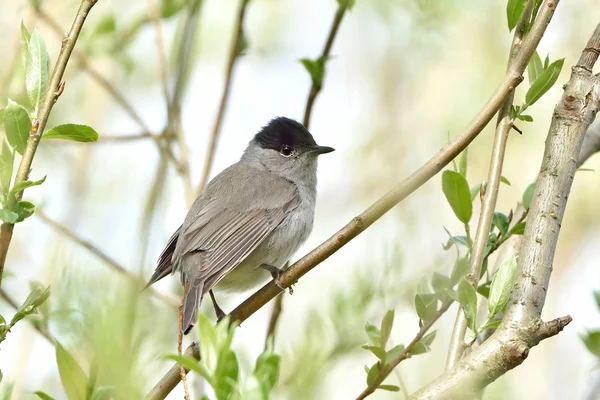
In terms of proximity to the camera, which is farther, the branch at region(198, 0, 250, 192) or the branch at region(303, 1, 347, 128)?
the branch at region(198, 0, 250, 192)

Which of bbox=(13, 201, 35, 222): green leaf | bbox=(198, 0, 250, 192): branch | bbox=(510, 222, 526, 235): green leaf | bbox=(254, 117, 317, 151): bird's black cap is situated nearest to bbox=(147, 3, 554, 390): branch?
bbox=(510, 222, 526, 235): green leaf

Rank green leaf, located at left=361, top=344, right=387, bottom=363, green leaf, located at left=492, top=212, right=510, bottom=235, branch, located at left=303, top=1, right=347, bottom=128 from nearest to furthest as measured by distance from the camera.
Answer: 1. green leaf, located at left=361, top=344, right=387, bottom=363
2. green leaf, located at left=492, top=212, right=510, bottom=235
3. branch, located at left=303, top=1, right=347, bottom=128

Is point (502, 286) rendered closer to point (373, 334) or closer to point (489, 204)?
point (489, 204)

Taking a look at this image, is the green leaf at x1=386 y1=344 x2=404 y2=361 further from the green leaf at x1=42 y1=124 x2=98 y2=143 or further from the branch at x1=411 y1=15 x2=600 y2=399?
the green leaf at x1=42 y1=124 x2=98 y2=143

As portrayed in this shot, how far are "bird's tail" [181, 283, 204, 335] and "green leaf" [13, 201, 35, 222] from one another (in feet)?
3.01

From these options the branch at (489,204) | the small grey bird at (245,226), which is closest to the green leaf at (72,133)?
the branch at (489,204)

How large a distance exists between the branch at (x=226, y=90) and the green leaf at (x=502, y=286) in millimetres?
1824

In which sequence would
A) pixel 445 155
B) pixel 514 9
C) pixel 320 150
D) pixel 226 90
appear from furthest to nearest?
pixel 320 150 < pixel 226 90 < pixel 514 9 < pixel 445 155

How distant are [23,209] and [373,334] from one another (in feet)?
3.26

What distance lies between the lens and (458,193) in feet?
7.04

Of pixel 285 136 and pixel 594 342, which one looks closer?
pixel 594 342

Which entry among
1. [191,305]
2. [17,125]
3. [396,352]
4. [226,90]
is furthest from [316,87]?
[17,125]

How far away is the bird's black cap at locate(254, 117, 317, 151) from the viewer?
4941 millimetres

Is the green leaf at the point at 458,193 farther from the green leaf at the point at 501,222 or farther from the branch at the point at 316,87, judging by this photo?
the branch at the point at 316,87
